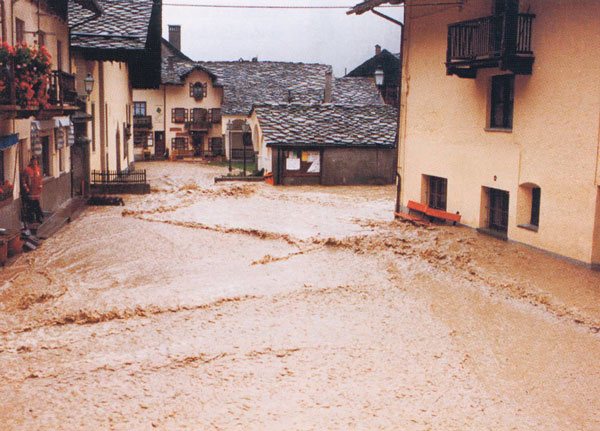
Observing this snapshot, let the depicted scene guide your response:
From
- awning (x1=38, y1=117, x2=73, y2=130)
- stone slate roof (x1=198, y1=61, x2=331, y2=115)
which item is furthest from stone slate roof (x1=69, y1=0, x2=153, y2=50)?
stone slate roof (x1=198, y1=61, x2=331, y2=115)

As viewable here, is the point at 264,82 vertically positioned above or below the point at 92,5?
above

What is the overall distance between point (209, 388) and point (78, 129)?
1725 centimetres

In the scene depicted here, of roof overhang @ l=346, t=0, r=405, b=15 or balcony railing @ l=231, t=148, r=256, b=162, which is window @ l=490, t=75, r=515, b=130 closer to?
roof overhang @ l=346, t=0, r=405, b=15

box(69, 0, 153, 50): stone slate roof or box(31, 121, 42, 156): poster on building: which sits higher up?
box(69, 0, 153, 50): stone slate roof

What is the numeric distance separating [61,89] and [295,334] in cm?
956

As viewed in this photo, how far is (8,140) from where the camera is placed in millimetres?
13602

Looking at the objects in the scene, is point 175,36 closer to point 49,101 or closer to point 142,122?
point 142,122

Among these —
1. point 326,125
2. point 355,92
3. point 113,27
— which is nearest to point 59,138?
point 113,27

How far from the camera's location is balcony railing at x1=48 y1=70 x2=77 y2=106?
15.8 meters

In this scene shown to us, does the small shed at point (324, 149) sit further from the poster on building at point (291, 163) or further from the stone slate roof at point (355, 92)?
the stone slate roof at point (355, 92)

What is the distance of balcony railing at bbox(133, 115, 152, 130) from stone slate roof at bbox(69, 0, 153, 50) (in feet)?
86.3

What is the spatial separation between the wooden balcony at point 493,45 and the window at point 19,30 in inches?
390

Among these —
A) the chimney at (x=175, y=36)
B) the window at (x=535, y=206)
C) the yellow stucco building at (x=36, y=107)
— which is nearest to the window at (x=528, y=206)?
the window at (x=535, y=206)

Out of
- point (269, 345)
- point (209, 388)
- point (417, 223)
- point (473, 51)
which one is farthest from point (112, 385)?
point (417, 223)
